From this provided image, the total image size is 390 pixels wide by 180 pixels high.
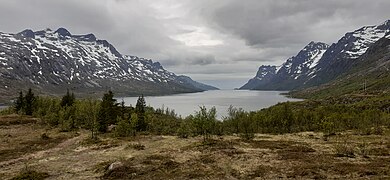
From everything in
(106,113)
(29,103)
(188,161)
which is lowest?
(188,161)

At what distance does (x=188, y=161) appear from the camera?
44.7m

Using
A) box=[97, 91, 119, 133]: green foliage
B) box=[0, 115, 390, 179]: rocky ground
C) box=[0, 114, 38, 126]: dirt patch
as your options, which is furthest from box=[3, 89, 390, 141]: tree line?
box=[0, 115, 390, 179]: rocky ground

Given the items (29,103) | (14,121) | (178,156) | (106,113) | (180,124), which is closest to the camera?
(178,156)

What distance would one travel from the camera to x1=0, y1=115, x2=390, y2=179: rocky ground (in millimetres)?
37094

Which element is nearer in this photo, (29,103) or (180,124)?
(180,124)

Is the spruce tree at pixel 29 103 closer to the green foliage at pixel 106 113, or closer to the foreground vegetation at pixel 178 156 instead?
the foreground vegetation at pixel 178 156

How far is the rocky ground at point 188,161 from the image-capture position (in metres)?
37.1

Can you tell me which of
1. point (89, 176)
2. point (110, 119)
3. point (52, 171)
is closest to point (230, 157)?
point (89, 176)

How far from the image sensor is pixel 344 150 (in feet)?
157

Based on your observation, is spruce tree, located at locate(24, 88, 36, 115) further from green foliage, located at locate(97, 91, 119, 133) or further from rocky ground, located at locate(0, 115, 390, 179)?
rocky ground, located at locate(0, 115, 390, 179)

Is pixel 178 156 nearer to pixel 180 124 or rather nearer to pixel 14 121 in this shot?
pixel 180 124

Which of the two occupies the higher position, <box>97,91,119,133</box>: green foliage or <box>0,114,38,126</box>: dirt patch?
<box>97,91,119,133</box>: green foliage

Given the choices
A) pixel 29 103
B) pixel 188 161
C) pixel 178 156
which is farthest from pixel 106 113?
pixel 29 103

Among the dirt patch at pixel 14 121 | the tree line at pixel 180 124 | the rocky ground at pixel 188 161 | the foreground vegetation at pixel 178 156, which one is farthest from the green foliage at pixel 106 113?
the dirt patch at pixel 14 121
